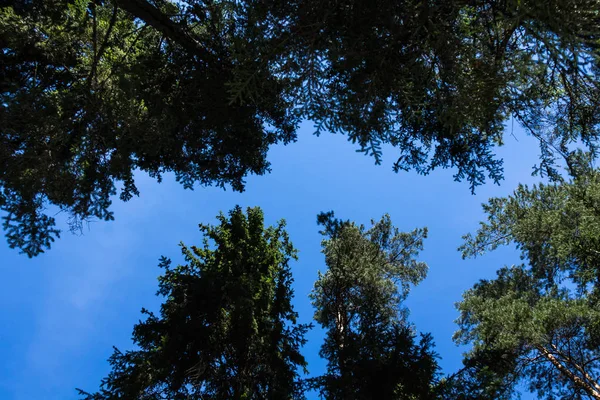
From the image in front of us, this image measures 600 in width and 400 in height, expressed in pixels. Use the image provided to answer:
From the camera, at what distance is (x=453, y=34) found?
14.6 ft

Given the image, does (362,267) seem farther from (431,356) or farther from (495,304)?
(495,304)

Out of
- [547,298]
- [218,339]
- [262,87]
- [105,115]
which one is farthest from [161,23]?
[547,298]

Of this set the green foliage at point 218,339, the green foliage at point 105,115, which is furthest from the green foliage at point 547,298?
the green foliage at point 105,115

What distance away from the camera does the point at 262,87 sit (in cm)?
487

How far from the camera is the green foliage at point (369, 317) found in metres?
8.28

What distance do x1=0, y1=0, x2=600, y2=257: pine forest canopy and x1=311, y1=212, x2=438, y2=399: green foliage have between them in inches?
178

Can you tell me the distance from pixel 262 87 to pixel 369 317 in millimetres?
7364

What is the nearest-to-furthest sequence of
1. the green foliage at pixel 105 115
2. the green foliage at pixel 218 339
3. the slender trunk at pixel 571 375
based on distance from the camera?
the green foliage at pixel 105 115, the green foliage at pixel 218 339, the slender trunk at pixel 571 375

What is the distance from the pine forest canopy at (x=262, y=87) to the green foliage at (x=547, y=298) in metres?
5.20

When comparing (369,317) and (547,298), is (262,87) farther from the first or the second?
(547,298)

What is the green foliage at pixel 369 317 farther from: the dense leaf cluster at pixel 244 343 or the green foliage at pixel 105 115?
the green foliage at pixel 105 115

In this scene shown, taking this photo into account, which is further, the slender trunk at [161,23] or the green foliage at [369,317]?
the green foliage at [369,317]

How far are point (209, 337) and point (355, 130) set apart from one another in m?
6.95

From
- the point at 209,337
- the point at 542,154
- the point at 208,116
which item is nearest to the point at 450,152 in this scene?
Answer: the point at 542,154
